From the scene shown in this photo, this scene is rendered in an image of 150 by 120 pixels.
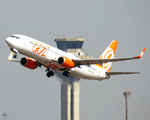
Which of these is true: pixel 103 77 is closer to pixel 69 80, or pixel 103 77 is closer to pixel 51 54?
pixel 51 54

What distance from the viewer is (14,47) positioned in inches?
2852

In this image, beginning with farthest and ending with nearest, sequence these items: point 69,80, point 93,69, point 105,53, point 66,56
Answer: point 69,80 → point 105,53 → point 93,69 → point 66,56

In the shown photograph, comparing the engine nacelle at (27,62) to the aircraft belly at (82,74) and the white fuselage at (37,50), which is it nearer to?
the white fuselage at (37,50)

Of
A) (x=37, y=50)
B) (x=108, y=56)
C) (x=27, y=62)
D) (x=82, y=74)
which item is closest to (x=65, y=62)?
(x=37, y=50)

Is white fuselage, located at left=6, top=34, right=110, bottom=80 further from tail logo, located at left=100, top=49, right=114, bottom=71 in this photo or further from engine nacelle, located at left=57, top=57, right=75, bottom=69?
tail logo, located at left=100, top=49, right=114, bottom=71

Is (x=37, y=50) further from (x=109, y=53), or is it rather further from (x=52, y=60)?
(x=109, y=53)

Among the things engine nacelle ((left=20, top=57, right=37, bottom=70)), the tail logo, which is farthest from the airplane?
the tail logo

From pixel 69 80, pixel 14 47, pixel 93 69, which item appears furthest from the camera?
pixel 69 80

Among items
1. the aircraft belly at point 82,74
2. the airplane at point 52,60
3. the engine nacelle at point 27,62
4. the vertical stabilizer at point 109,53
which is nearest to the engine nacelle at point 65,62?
the airplane at point 52,60

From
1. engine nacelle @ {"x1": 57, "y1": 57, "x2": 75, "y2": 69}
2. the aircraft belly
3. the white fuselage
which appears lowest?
the aircraft belly

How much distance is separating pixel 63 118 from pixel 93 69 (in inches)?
4512

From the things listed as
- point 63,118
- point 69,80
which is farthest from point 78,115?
point 69,80

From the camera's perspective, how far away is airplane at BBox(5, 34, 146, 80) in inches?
2864

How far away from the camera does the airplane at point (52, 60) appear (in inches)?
2864
